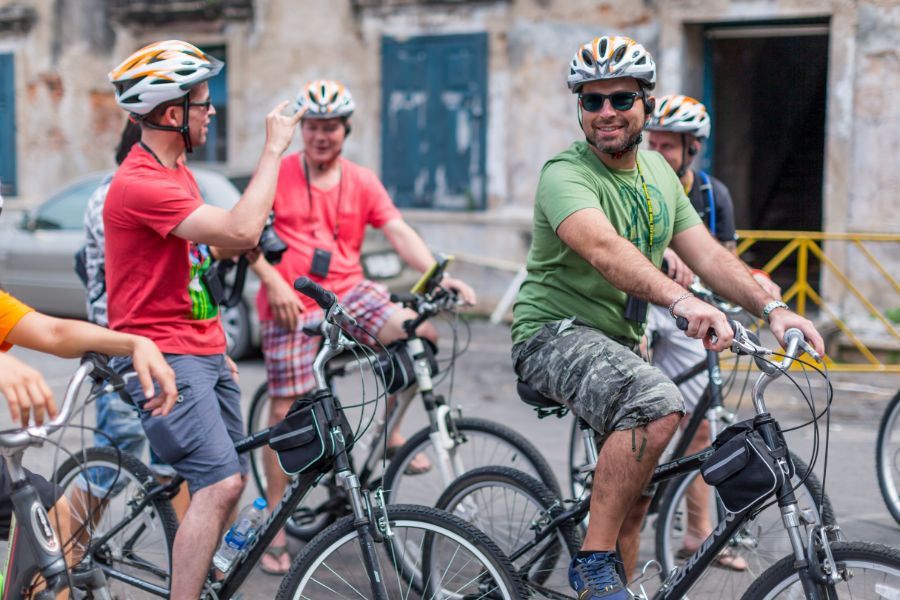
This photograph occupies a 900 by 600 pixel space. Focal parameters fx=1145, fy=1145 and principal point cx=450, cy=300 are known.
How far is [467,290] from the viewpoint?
461 cm

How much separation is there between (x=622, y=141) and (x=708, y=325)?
87cm

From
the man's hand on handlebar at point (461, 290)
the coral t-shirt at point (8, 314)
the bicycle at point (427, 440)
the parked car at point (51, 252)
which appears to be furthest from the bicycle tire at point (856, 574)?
the parked car at point (51, 252)

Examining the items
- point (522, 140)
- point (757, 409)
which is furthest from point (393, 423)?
point (522, 140)

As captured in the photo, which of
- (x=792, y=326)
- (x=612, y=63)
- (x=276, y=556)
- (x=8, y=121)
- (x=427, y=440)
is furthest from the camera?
(x=8, y=121)

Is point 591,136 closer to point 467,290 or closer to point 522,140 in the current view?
point 467,290

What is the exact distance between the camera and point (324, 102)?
5.12 m

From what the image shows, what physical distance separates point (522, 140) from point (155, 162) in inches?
334

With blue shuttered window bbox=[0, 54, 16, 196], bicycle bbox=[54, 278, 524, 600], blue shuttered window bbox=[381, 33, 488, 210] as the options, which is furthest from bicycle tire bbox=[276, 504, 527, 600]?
blue shuttered window bbox=[0, 54, 16, 196]

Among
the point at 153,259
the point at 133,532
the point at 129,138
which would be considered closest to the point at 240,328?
the point at 129,138

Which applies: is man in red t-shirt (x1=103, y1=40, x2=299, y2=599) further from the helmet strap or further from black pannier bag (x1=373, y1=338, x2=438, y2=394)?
→ black pannier bag (x1=373, y1=338, x2=438, y2=394)

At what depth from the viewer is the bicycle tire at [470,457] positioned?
14.1 feet

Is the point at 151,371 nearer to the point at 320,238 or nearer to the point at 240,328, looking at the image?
the point at 320,238

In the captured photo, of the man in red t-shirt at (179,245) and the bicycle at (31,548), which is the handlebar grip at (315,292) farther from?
the bicycle at (31,548)

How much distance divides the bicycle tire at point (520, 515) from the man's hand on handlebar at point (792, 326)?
3.28ft
